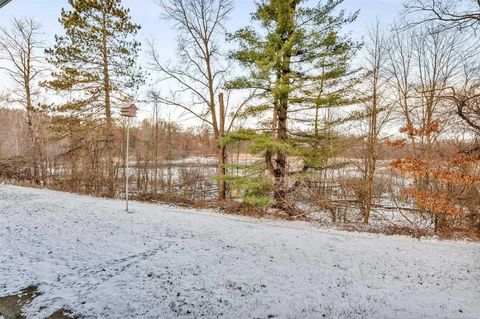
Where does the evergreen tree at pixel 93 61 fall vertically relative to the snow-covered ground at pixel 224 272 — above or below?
above

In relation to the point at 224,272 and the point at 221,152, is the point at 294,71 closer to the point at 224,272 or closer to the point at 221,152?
the point at 221,152

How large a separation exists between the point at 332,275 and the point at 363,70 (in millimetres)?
8223

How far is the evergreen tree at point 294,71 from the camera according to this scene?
9.20m

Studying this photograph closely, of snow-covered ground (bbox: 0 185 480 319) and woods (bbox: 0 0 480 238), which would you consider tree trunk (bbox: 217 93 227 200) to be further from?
snow-covered ground (bbox: 0 185 480 319)

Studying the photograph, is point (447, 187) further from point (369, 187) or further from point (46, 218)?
point (46, 218)

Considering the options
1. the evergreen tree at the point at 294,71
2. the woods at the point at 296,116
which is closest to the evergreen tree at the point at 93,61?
Answer: the woods at the point at 296,116

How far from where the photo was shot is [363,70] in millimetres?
10016

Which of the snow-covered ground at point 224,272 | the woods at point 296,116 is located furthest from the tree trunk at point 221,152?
the snow-covered ground at point 224,272

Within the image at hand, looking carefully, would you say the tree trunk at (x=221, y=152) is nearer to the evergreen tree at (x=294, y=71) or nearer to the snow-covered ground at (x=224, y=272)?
the evergreen tree at (x=294, y=71)

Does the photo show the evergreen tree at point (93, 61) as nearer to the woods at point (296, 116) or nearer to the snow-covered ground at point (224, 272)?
the woods at point (296, 116)

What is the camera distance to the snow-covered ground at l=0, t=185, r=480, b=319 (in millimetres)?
3342

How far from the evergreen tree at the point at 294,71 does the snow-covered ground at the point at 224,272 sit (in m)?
3.50

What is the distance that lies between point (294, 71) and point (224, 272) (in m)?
7.51

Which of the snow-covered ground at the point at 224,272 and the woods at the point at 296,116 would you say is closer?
the snow-covered ground at the point at 224,272
